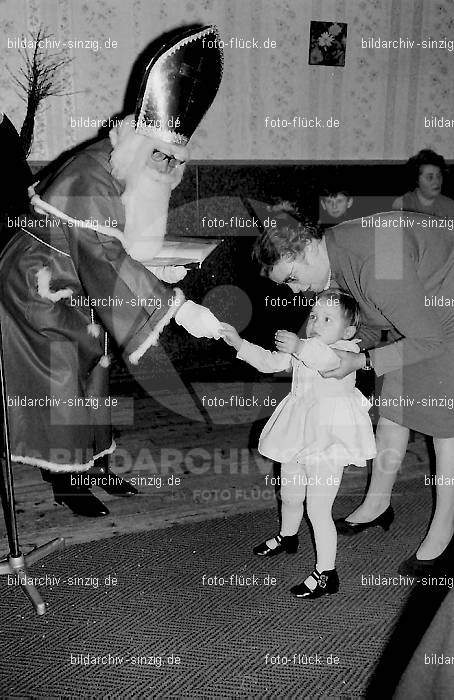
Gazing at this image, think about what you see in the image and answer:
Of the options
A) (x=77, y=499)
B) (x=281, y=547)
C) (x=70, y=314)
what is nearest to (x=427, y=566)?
(x=281, y=547)

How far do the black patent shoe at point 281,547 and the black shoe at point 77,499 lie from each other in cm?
61

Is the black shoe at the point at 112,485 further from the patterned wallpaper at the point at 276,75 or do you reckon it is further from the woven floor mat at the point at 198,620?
the patterned wallpaper at the point at 276,75

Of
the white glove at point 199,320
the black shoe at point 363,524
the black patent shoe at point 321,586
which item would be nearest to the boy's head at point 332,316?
the white glove at point 199,320

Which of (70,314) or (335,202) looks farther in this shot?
(335,202)

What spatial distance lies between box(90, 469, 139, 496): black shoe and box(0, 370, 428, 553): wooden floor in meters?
0.03

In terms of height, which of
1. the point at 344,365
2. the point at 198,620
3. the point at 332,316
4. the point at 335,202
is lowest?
the point at 198,620

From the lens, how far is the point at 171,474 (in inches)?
109

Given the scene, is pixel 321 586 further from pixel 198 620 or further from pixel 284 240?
pixel 284 240

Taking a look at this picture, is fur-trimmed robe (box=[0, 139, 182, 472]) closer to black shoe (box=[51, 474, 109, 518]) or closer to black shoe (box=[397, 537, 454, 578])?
black shoe (box=[51, 474, 109, 518])

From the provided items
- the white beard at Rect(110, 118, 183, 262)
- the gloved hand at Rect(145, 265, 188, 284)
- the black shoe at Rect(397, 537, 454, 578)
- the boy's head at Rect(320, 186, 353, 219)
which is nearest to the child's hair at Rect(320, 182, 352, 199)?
the boy's head at Rect(320, 186, 353, 219)

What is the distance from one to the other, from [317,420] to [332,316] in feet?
0.97

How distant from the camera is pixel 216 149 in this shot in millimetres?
3814

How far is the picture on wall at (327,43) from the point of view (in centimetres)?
387

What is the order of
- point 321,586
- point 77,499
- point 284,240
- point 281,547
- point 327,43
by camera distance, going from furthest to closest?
1. point 327,43
2. point 77,499
3. point 281,547
4. point 321,586
5. point 284,240
